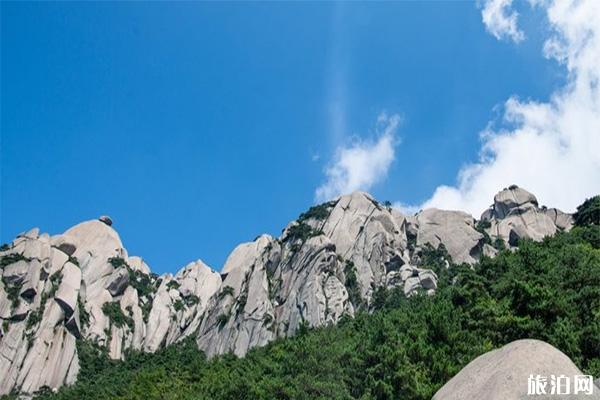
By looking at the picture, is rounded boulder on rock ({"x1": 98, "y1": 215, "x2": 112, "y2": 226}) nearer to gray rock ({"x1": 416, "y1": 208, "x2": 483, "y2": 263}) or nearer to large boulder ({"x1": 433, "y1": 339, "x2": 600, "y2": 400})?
gray rock ({"x1": 416, "y1": 208, "x2": 483, "y2": 263})

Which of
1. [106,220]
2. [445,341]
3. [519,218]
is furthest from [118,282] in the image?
[445,341]

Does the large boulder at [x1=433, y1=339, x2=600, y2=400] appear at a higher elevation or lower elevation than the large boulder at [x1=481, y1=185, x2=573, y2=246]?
lower

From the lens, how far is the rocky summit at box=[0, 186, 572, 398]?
5388cm

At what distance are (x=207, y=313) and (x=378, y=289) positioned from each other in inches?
737

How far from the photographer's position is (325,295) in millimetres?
53906

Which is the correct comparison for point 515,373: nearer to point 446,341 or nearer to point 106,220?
point 446,341

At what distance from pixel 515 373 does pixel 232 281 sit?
186ft
